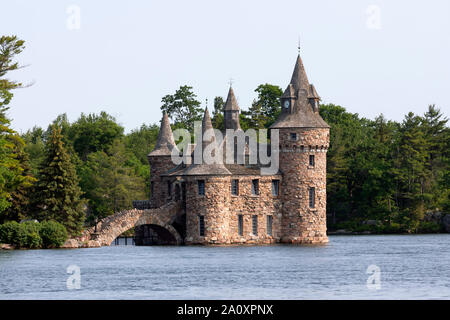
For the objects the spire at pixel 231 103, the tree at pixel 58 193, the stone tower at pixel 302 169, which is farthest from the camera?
the spire at pixel 231 103

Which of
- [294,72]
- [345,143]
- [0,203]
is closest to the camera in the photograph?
[0,203]

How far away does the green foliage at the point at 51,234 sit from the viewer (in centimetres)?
7812

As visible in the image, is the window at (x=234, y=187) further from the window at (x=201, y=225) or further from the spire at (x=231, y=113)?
the spire at (x=231, y=113)

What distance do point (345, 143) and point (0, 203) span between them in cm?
5269

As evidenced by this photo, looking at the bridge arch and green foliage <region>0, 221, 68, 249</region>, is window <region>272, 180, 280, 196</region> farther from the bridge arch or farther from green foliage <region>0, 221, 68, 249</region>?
green foliage <region>0, 221, 68, 249</region>

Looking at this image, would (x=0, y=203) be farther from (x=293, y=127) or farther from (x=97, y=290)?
(x=97, y=290)

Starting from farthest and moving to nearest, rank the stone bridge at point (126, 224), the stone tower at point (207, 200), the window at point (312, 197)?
the window at point (312, 197) < the stone bridge at point (126, 224) < the stone tower at point (207, 200)

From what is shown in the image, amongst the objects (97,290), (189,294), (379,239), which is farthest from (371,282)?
(379,239)

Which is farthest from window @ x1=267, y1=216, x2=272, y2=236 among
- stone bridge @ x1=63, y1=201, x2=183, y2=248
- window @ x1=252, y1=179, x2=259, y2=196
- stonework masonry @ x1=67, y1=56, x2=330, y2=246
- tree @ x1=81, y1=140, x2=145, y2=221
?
tree @ x1=81, y1=140, x2=145, y2=221

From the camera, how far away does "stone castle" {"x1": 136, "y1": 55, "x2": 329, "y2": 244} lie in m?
79.1

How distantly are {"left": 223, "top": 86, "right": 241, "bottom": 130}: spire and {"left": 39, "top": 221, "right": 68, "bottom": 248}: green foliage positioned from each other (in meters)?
17.3

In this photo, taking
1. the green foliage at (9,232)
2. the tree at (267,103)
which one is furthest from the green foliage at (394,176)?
the green foliage at (9,232)
